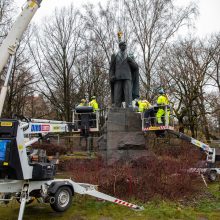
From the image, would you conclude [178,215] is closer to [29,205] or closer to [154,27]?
[29,205]

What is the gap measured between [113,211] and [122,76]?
7.63 m

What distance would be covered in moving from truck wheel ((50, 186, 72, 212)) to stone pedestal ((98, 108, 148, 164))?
18.6 ft

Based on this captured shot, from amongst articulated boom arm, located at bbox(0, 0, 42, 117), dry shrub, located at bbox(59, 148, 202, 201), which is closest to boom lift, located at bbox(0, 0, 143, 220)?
dry shrub, located at bbox(59, 148, 202, 201)

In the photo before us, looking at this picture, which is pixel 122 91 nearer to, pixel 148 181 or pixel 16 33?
pixel 16 33

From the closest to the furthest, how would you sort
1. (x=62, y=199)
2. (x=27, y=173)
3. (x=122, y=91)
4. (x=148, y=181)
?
(x=27, y=173)
(x=62, y=199)
(x=148, y=181)
(x=122, y=91)

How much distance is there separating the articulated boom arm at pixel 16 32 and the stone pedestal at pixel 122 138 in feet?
16.3

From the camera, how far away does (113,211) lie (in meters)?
8.02

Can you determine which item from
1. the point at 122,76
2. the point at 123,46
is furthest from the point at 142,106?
the point at 123,46

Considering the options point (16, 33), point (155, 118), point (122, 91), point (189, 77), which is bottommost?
point (155, 118)

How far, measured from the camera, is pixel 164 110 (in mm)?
14391

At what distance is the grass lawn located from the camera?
7.54m

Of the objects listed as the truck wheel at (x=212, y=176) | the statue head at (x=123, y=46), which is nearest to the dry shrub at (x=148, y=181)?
the truck wheel at (x=212, y=176)

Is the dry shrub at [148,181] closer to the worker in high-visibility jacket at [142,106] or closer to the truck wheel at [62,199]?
the truck wheel at [62,199]

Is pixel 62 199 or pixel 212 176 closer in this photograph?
pixel 62 199
